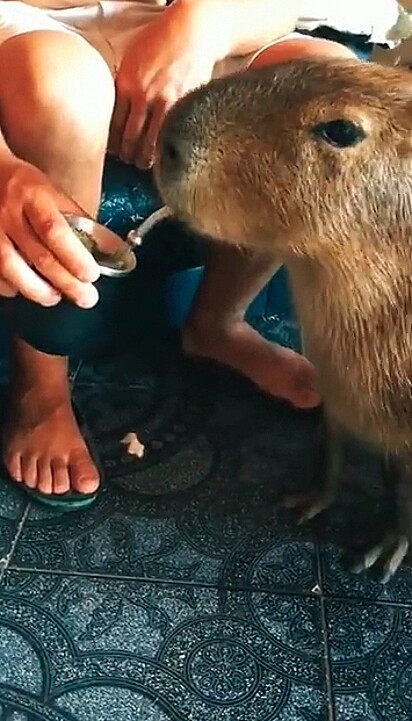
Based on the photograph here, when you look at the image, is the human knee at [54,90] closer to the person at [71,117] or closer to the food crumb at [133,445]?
the person at [71,117]

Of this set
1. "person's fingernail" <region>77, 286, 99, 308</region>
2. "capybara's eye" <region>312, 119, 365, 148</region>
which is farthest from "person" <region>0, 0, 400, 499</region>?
"capybara's eye" <region>312, 119, 365, 148</region>

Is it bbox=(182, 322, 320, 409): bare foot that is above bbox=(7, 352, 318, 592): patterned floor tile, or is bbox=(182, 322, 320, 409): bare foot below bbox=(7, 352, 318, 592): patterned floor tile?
above

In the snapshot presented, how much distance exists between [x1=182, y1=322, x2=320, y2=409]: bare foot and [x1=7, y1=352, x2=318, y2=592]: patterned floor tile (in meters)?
0.02

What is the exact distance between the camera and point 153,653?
1034 millimetres

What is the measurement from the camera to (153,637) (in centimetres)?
105

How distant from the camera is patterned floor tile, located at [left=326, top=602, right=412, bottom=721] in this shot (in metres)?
1.00

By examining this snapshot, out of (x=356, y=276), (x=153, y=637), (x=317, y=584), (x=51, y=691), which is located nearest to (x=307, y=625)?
(x=317, y=584)

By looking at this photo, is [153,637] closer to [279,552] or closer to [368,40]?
[279,552]

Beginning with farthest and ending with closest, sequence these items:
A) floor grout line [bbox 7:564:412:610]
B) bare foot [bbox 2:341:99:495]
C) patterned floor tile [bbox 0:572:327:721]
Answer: bare foot [bbox 2:341:99:495]
floor grout line [bbox 7:564:412:610]
patterned floor tile [bbox 0:572:327:721]

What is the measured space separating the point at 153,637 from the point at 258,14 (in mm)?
678

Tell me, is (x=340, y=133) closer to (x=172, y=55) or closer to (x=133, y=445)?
(x=172, y=55)

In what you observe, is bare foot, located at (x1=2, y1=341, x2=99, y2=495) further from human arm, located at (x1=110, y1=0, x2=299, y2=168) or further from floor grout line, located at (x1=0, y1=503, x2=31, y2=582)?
human arm, located at (x1=110, y1=0, x2=299, y2=168)

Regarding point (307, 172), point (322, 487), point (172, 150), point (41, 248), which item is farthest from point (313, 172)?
point (322, 487)

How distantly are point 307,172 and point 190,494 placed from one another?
1.56 ft
